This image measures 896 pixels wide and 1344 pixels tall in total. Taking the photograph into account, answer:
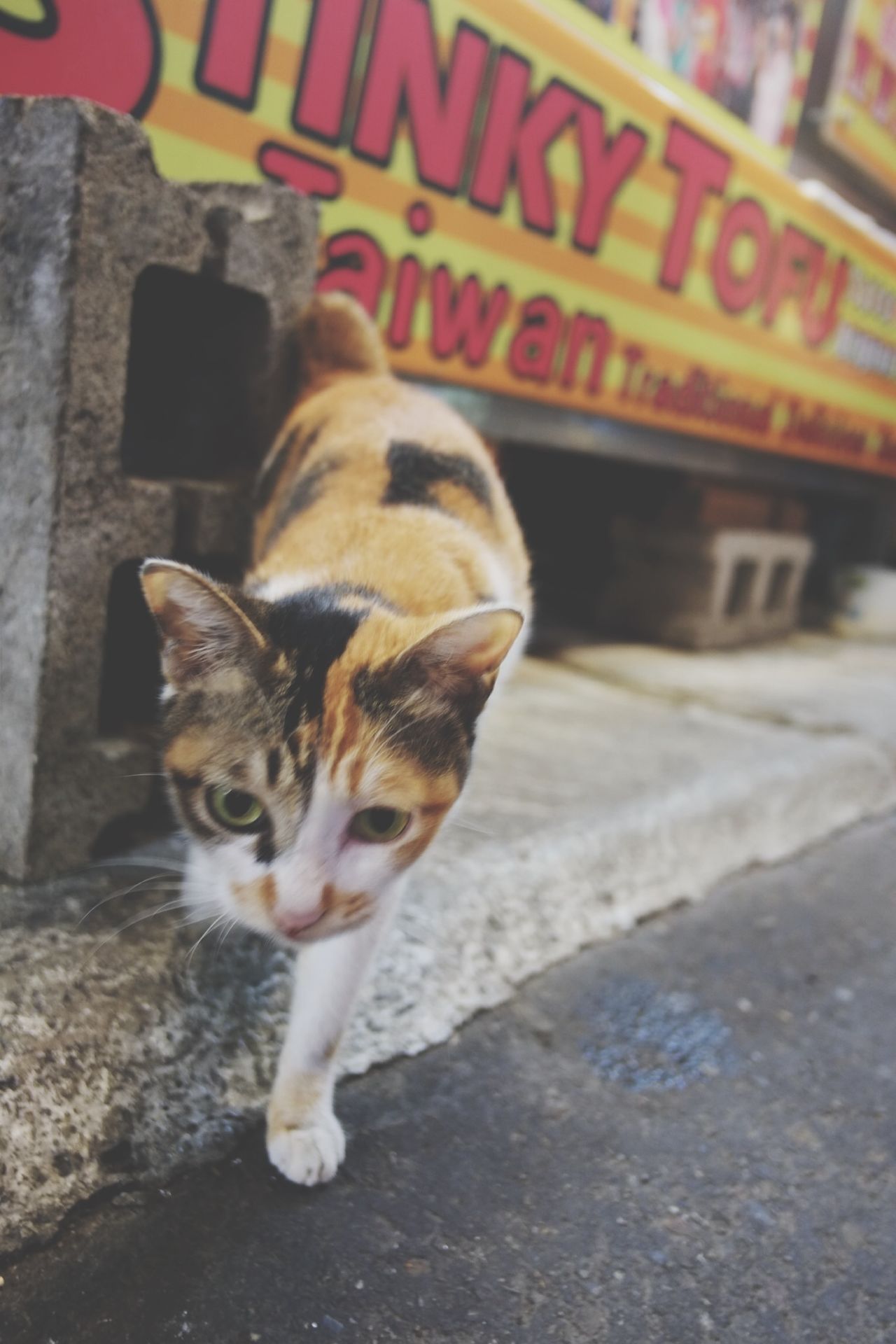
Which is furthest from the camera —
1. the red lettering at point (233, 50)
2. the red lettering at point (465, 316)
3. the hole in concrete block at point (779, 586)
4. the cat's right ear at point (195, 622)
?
the hole in concrete block at point (779, 586)

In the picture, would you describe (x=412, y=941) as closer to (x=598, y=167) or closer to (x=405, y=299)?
(x=405, y=299)

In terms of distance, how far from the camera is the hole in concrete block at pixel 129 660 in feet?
5.58

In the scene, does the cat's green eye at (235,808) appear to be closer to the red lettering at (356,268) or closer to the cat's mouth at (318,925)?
the cat's mouth at (318,925)

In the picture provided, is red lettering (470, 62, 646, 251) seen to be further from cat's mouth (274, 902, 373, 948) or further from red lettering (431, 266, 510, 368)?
cat's mouth (274, 902, 373, 948)

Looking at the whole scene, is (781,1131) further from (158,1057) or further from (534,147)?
(534,147)

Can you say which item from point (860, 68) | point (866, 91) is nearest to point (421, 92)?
point (860, 68)

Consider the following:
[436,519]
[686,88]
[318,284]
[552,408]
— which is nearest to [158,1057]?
[436,519]

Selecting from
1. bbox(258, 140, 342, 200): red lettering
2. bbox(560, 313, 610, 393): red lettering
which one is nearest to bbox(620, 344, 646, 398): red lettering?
bbox(560, 313, 610, 393): red lettering

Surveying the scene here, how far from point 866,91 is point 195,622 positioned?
466cm

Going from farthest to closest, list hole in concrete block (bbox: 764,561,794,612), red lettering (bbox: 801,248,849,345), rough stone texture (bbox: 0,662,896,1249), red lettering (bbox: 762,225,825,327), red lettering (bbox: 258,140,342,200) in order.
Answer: hole in concrete block (bbox: 764,561,794,612) < red lettering (bbox: 801,248,849,345) < red lettering (bbox: 762,225,825,327) < red lettering (bbox: 258,140,342,200) < rough stone texture (bbox: 0,662,896,1249)

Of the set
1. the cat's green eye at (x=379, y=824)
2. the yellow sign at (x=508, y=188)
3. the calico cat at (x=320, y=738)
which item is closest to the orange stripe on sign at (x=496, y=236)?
the yellow sign at (x=508, y=188)

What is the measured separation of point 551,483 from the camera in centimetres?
475

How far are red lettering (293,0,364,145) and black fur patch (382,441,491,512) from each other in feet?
2.98

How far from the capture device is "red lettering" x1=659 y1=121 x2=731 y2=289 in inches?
121
